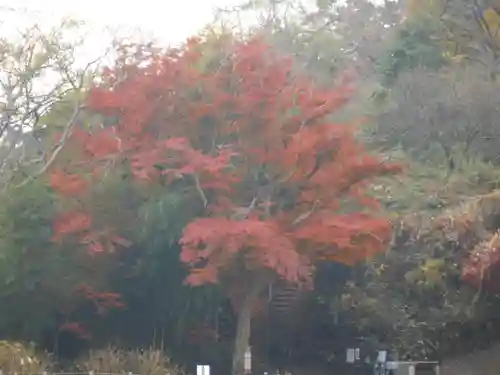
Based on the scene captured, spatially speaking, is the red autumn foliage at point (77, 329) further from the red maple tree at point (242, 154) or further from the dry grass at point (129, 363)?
the red maple tree at point (242, 154)

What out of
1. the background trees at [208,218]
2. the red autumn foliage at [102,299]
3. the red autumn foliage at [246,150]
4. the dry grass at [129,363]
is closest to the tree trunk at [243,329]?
the background trees at [208,218]

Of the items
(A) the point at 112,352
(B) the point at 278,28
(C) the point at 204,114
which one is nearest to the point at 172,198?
(C) the point at 204,114

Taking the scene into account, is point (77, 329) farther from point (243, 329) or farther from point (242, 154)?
point (242, 154)

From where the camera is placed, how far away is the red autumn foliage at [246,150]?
877 inches

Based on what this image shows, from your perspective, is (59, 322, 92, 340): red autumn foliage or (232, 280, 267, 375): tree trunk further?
(59, 322, 92, 340): red autumn foliage

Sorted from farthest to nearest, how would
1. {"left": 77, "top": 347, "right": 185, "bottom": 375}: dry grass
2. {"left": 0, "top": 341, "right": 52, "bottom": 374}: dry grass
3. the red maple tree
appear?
the red maple tree
{"left": 77, "top": 347, "right": 185, "bottom": 375}: dry grass
{"left": 0, "top": 341, "right": 52, "bottom": 374}: dry grass

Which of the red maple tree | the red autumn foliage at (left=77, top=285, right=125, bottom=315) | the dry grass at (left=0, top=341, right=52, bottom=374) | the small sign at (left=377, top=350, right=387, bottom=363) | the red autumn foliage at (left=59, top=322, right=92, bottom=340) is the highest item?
the red maple tree

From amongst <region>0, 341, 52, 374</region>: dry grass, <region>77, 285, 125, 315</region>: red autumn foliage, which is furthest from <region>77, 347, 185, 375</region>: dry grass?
<region>77, 285, 125, 315</region>: red autumn foliage

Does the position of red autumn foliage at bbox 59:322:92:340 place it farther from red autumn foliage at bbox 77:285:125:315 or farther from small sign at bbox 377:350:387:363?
small sign at bbox 377:350:387:363

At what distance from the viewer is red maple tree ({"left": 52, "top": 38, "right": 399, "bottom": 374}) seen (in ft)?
73.1

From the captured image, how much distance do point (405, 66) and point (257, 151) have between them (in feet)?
51.9

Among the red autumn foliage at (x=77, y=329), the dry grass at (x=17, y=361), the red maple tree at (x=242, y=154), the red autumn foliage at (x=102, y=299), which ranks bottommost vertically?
the dry grass at (x=17, y=361)

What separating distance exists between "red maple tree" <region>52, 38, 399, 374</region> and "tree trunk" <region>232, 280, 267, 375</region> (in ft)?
1.56

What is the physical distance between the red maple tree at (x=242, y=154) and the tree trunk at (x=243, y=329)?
48cm
